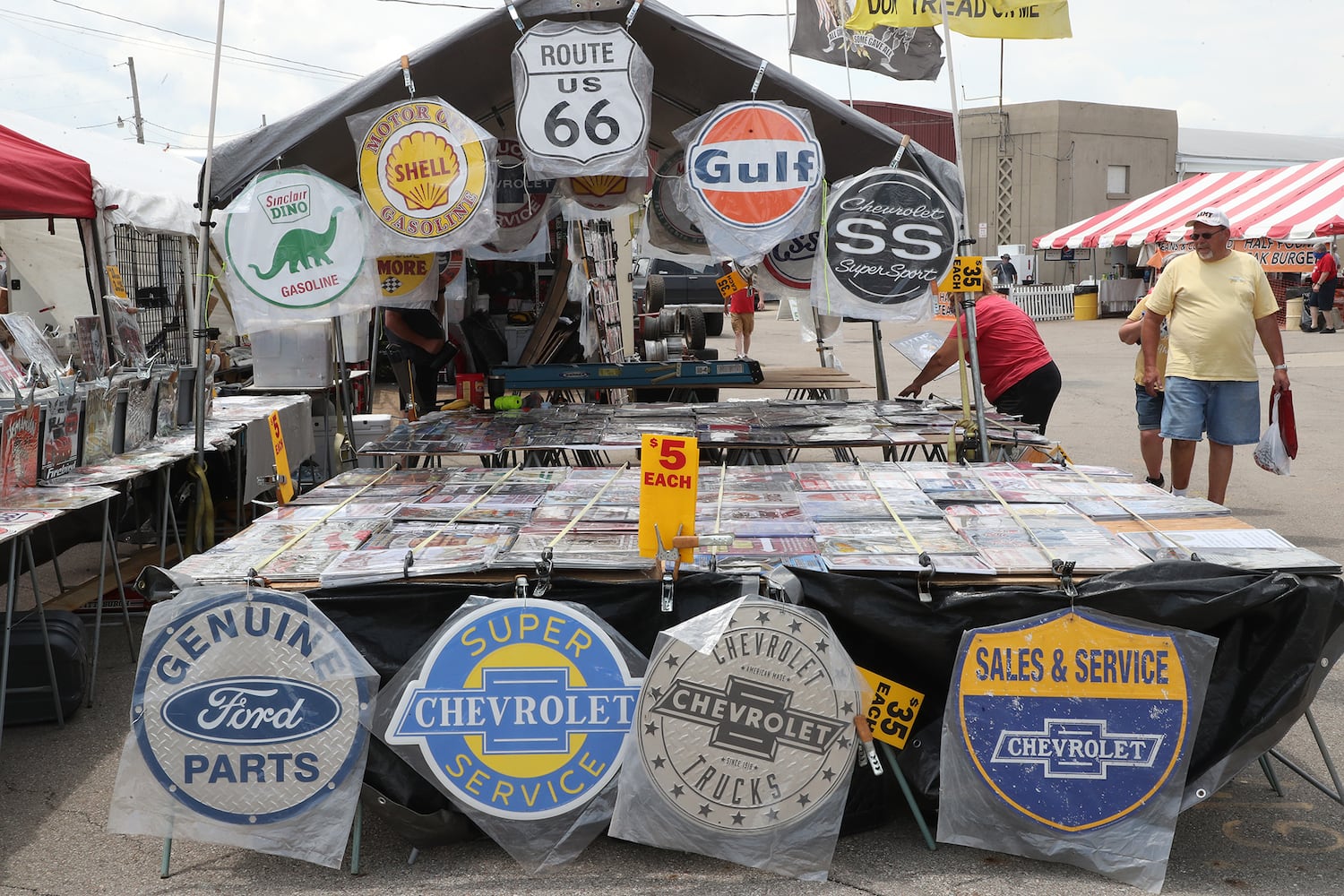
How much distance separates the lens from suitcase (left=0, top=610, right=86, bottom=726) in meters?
4.52

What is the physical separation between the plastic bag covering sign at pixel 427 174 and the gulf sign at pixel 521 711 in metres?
2.34

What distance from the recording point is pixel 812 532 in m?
3.91

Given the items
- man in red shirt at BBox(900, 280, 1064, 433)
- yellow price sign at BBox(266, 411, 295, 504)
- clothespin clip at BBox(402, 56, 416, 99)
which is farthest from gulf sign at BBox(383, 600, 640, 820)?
man in red shirt at BBox(900, 280, 1064, 433)

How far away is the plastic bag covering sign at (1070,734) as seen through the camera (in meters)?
3.26

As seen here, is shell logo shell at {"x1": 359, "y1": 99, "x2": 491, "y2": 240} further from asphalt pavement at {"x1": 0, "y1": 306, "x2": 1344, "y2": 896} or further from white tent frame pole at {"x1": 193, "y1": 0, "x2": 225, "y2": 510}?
asphalt pavement at {"x1": 0, "y1": 306, "x2": 1344, "y2": 896}

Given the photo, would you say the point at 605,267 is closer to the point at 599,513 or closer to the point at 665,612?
the point at 599,513

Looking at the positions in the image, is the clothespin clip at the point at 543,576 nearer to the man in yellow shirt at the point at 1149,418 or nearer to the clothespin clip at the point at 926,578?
the clothespin clip at the point at 926,578

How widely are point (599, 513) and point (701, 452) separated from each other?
268 cm

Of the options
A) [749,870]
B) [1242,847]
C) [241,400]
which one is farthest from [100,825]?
[241,400]

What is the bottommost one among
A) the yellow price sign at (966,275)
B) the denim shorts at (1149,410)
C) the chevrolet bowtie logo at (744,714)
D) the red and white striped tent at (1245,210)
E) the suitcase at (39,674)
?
the suitcase at (39,674)

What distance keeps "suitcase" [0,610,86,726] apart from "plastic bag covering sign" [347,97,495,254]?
2.22 m

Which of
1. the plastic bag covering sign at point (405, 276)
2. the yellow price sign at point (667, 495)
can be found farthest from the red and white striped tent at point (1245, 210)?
the yellow price sign at point (667, 495)

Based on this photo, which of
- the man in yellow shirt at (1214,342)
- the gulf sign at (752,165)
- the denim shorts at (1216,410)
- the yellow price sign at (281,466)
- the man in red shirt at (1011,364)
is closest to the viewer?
the yellow price sign at (281,466)

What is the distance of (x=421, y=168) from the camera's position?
16.7 feet
